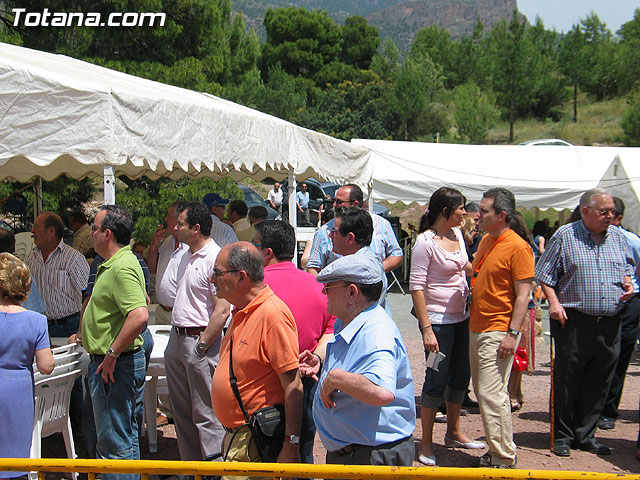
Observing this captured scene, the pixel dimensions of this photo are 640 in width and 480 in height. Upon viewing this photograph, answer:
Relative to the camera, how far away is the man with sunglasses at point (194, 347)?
158 inches

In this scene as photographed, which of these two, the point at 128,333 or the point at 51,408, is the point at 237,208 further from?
the point at 128,333

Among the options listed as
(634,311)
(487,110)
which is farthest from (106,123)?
(487,110)

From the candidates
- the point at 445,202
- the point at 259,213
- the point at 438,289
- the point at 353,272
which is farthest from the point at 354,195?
the point at 259,213

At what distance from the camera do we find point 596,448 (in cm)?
496

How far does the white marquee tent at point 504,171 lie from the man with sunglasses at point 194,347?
29.3ft

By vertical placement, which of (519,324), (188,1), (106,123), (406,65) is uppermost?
(406,65)

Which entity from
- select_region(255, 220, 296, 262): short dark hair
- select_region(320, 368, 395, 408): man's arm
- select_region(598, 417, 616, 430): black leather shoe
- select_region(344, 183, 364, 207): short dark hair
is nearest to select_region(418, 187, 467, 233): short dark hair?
select_region(344, 183, 364, 207): short dark hair

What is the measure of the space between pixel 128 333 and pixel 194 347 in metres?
0.55

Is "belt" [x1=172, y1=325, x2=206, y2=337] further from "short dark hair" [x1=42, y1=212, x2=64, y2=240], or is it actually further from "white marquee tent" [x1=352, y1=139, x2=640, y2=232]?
"white marquee tent" [x1=352, y1=139, x2=640, y2=232]

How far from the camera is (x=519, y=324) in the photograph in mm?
4277

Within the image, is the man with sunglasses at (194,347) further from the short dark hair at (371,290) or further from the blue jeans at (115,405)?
the short dark hair at (371,290)

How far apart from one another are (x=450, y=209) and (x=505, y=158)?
10.2 meters

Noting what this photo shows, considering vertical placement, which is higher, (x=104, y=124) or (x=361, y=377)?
(x=104, y=124)

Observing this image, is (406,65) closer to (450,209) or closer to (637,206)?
(637,206)
